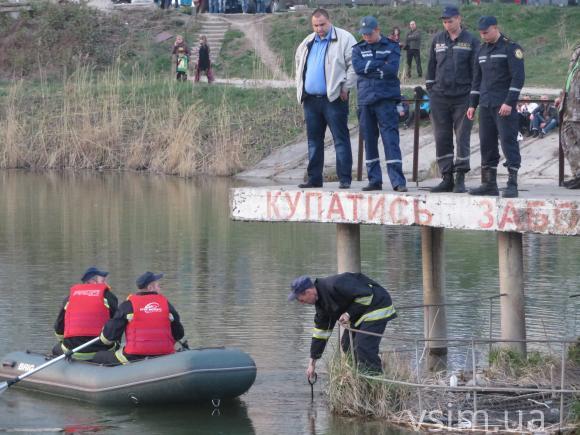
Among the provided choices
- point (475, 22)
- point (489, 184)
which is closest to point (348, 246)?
point (489, 184)

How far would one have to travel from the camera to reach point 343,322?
14156 mm

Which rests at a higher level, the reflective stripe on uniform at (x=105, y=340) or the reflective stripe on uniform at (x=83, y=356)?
the reflective stripe on uniform at (x=105, y=340)

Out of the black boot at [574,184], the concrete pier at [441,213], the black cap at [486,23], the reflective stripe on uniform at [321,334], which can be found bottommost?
the reflective stripe on uniform at [321,334]

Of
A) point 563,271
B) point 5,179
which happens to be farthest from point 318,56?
point 5,179

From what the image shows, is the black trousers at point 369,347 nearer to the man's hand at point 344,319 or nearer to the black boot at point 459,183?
→ the man's hand at point 344,319

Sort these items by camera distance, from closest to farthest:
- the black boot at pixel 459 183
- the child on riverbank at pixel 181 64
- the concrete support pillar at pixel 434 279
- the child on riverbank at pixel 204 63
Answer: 1. the black boot at pixel 459 183
2. the concrete support pillar at pixel 434 279
3. the child on riverbank at pixel 181 64
4. the child on riverbank at pixel 204 63

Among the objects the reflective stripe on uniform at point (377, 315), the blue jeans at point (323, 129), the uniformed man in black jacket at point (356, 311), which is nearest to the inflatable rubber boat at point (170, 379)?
the uniformed man in black jacket at point (356, 311)

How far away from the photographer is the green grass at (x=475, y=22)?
1999 inches

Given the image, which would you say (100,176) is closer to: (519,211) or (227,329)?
(227,329)

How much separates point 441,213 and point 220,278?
9.18 m

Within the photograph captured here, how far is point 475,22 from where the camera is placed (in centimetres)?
5347

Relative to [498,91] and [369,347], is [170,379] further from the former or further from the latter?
[498,91]

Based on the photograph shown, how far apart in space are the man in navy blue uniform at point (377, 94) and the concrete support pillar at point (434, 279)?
171 centimetres

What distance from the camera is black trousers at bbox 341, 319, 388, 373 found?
13945mm
